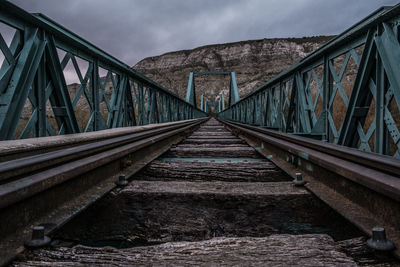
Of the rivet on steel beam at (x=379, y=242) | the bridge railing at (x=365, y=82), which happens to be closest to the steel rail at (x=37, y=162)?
the rivet on steel beam at (x=379, y=242)

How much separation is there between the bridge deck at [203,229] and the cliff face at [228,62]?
240ft

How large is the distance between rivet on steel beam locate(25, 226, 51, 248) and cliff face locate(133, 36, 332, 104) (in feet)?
243

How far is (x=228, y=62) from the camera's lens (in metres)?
98.4

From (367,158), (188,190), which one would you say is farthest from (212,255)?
(367,158)

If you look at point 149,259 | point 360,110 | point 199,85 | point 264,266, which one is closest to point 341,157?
point 360,110

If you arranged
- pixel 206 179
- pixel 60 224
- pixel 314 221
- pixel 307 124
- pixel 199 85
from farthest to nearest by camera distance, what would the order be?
pixel 199 85
pixel 307 124
pixel 206 179
pixel 314 221
pixel 60 224

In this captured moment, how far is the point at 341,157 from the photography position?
2158 millimetres

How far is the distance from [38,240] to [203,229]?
0.76 m

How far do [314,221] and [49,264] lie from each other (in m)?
1.29

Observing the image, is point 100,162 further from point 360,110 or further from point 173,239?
point 360,110

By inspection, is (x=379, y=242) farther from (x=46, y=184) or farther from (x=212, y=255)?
(x=46, y=184)

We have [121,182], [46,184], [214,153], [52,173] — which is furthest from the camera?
[214,153]

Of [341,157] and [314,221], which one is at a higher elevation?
[341,157]

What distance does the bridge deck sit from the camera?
1.05 metres
